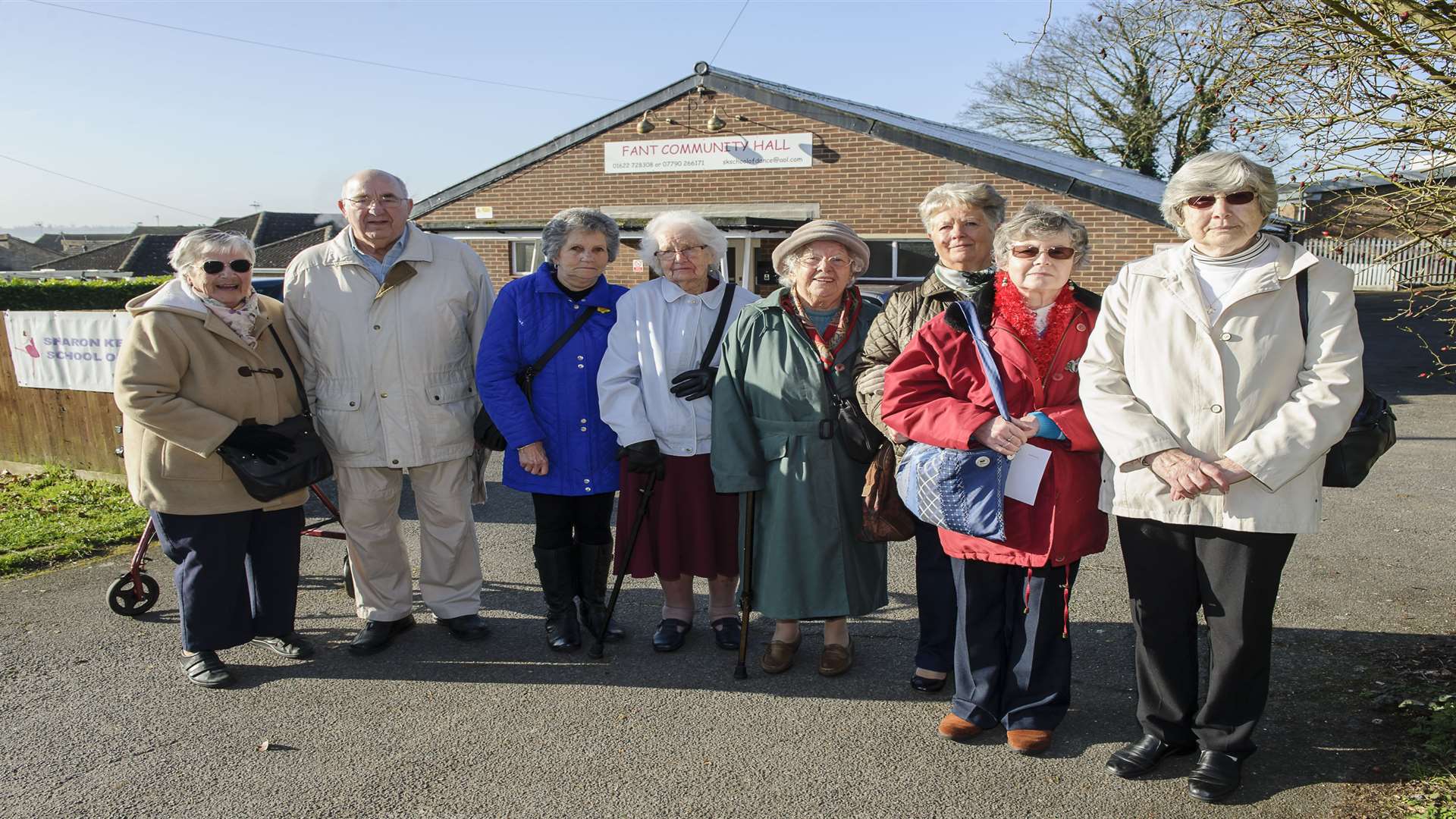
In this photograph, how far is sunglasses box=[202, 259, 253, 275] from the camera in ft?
13.4

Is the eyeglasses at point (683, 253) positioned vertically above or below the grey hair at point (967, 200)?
below

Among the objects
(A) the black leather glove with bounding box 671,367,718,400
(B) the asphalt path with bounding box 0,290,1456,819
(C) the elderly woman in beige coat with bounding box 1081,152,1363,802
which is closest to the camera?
(C) the elderly woman in beige coat with bounding box 1081,152,1363,802

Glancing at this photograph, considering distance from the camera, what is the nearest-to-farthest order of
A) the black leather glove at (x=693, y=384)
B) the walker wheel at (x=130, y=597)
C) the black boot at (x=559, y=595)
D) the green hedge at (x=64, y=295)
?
the black leather glove at (x=693, y=384)
the black boot at (x=559, y=595)
the walker wheel at (x=130, y=597)
the green hedge at (x=64, y=295)

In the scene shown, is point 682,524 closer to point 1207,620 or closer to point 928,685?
point 928,685

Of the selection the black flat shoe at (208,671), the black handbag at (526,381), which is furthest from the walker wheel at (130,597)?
the black handbag at (526,381)

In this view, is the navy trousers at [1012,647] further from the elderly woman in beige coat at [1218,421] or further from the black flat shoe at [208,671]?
→ the black flat shoe at [208,671]

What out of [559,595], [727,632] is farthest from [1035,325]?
[559,595]

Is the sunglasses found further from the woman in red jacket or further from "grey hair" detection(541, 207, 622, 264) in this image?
the woman in red jacket

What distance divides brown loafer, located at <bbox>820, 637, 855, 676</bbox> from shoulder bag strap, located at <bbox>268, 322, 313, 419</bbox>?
2447 millimetres

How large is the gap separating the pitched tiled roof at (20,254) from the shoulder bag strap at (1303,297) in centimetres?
7997

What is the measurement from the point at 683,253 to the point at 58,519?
561 cm

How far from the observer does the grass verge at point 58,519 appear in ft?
20.0

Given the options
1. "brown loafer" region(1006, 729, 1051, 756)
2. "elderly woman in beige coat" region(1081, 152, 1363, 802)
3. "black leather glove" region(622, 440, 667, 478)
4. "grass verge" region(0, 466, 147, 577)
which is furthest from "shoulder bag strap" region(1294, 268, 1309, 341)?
"grass verge" region(0, 466, 147, 577)

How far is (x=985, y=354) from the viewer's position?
11.0 feet
